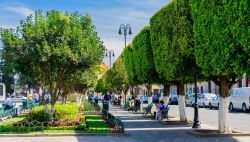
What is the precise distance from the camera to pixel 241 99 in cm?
4234

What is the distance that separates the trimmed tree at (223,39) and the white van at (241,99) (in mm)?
20689

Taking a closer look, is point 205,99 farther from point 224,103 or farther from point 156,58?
point 224,103

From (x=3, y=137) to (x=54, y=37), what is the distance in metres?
5.43

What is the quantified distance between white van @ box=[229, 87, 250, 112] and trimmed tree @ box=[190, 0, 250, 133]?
2069 cm

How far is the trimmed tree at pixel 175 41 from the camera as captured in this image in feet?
73.3

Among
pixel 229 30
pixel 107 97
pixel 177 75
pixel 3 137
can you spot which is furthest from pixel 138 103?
pixel 229 30

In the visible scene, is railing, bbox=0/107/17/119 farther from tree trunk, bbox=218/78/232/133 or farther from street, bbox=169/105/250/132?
tree trunk, bbox=218/78/232/133

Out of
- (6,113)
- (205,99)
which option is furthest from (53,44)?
(205,99)

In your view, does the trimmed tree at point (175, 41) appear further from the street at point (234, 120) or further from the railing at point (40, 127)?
the railing at point (40, 127)

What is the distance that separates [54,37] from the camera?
23719 mm

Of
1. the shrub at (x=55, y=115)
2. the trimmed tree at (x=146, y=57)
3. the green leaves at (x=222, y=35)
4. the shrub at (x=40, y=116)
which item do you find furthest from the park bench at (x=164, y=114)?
the green leaves at (x=222, y=35)

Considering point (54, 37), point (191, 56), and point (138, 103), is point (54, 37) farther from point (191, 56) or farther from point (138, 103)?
point (138, 103)

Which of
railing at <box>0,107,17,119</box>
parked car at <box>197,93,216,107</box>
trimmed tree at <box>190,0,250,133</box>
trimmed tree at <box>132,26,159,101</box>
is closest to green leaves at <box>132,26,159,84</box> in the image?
trimmed tree at <box>132,26,159,101</box>

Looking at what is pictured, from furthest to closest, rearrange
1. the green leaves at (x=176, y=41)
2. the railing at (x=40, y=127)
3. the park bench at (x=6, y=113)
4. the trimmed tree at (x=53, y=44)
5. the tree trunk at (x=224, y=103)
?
the park bench at (x=6, y=113), the trimmed tree at (x=53, y=44), the green leaves at (x=176, y=41), the railing at (x=40, y=127), the tree trunk at (x=224, y=103)
